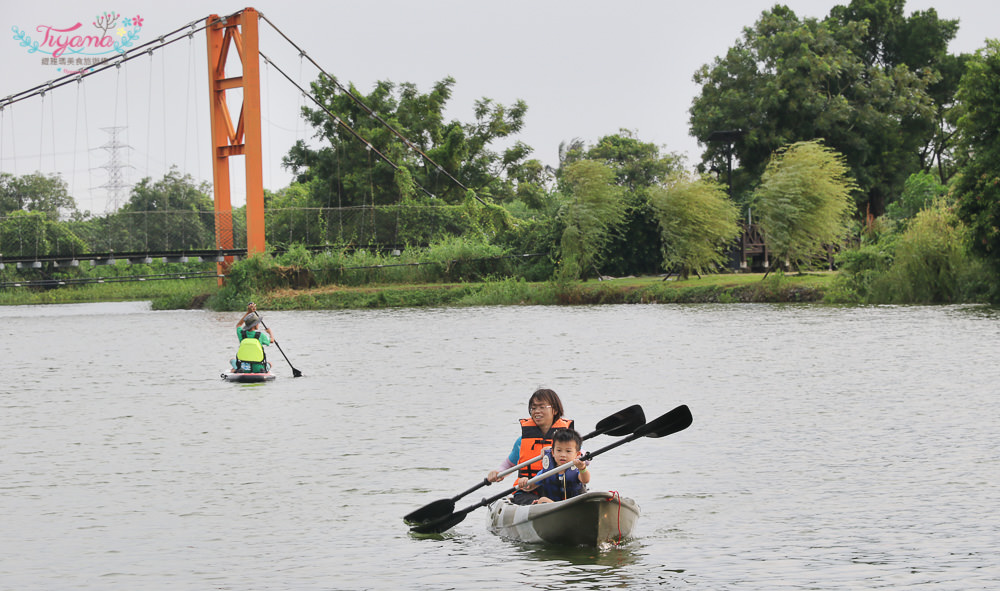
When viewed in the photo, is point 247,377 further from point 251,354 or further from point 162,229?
point 162,229

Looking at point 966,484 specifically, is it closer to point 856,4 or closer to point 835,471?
point 835,471

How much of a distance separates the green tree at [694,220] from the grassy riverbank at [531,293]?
40.5 inches

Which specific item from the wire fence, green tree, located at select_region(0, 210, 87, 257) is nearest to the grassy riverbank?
the wire fence

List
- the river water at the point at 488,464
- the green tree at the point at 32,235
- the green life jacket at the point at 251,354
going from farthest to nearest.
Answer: the green tree at the point at 32,235, the green life jacket at the point at 251,354, the river water at the point at 488,464

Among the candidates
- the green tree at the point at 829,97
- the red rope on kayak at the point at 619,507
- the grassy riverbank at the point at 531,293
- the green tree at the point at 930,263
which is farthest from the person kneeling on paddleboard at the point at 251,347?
the green tree at the point at 829,97

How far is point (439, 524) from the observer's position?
36.4ft

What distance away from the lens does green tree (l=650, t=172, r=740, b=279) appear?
50.0 metres

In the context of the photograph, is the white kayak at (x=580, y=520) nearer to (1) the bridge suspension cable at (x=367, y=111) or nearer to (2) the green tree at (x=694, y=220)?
(2) the green tree at (x=694, y=220)

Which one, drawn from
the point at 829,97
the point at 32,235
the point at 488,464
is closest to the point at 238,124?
the point at 32,235

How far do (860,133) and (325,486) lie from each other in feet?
188

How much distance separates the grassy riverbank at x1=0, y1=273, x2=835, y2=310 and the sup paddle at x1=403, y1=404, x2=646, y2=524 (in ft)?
108

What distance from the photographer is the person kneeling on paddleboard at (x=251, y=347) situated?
2405 centimetres

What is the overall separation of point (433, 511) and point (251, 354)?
1398cm

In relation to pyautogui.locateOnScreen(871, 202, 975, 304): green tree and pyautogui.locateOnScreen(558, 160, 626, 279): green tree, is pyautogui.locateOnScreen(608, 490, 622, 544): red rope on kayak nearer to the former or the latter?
pyautogui.locateOnScreen(871, 202, 975, 304): green tree
